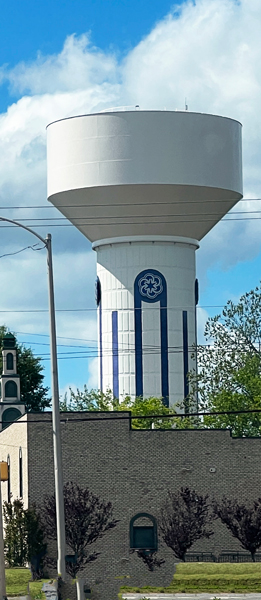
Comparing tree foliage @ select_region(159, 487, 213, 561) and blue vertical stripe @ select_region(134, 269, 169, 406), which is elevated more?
blue vertical stripe @ select_region(134, 269, 169, 406)

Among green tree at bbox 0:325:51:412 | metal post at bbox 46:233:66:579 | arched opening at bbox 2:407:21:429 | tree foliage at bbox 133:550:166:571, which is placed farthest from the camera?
green tree at bbox 0:325:51:412

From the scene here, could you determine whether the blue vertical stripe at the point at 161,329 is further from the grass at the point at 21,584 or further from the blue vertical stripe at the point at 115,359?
the grass at the point at 21,584

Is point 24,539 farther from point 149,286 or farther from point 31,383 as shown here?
point 31,383

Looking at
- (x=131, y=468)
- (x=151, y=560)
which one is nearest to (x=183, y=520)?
(x=151, y=560)

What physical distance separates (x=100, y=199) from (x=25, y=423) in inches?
462

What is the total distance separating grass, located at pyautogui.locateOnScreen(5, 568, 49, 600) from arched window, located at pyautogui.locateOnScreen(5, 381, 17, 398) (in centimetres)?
1576

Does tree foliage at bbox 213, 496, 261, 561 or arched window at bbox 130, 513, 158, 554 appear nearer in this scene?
tree foliage at bbox 213, 496, 261, 561

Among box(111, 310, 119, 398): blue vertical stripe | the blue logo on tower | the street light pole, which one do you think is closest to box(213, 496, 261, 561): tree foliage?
the street light pole

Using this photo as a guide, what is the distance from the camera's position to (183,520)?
43.1 metres

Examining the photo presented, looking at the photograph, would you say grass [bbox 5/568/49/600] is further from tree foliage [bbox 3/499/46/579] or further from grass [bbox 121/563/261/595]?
tree foliage [bbox 3/499/46/579]

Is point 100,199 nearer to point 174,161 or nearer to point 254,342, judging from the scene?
point 174,161

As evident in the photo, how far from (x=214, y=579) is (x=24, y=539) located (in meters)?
Answer: 8.52

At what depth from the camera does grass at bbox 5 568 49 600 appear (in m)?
33.7

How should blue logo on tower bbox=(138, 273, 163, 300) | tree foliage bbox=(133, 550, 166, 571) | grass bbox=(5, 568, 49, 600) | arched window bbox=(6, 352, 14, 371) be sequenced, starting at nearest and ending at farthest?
grass bbox=(5, 568, 49, 600)
tree foliage bbox=(133, 550, 166, 571)
arched window bbox=(6, 352, 14, 371)
blue logo on tower bbox=(138, 273, 163, 300)
